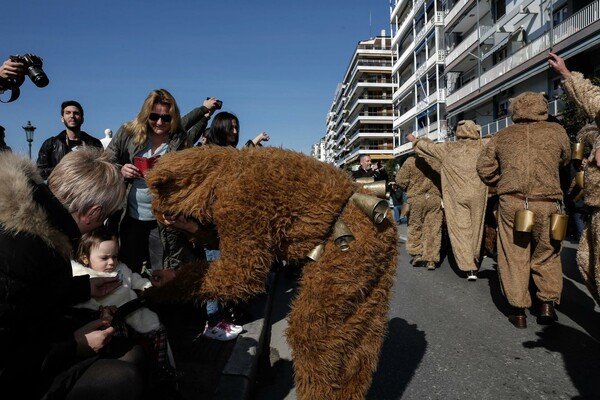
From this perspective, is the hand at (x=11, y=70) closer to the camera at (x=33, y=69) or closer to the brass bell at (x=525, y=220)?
the camera at (x=33, y=69)

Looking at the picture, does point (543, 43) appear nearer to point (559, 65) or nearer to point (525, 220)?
point (559, 65)

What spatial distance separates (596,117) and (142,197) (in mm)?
3339

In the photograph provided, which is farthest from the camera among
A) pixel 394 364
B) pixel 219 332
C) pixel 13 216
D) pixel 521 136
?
pixel 521 136

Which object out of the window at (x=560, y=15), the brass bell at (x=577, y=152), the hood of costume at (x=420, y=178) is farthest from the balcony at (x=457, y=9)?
the brass bell at (x=577, y=152)

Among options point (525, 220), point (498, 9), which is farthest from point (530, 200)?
point (498, 9)

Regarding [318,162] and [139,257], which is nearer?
[318,162]

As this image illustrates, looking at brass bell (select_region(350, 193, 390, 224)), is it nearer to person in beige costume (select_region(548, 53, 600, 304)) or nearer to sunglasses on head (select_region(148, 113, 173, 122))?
sunglasses on head (select_region(148, 113, 173, 122))

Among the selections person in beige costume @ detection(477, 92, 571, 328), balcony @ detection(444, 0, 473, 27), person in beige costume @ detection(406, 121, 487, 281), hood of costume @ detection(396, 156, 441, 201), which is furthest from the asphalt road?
balcony @ detection(444, 0, 473, 27)

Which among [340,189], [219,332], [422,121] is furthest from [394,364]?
[422,121]

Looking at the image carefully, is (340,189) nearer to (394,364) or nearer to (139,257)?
(394,364)

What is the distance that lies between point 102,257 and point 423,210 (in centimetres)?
542

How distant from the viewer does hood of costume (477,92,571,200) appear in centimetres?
379

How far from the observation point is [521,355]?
10.4ft

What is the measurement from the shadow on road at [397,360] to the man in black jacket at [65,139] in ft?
10.6
